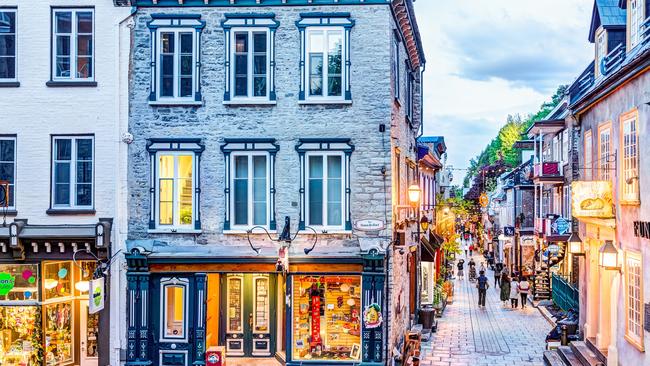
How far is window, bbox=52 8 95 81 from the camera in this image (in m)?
19.7

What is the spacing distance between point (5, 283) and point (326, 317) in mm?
8404

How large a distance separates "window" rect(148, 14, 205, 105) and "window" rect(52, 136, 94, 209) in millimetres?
2242

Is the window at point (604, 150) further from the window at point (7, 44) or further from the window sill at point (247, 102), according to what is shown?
the window at point (7, 44)

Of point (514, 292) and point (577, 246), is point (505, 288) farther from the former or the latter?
point (577, 246)

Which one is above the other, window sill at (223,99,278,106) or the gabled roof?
the gabled roof

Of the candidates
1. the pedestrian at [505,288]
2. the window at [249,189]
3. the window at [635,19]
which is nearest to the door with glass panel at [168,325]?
the window at [249,189]

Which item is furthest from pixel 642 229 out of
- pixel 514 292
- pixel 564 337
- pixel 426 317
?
pixel 514 292

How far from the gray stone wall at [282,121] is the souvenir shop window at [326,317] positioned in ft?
3.43

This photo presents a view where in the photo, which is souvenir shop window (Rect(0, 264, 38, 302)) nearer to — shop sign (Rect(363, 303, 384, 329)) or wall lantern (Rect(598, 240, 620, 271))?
shop sign (Rect(363, 303, 384, 329))

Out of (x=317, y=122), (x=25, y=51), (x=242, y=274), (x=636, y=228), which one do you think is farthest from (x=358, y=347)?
(x=25, y=51)

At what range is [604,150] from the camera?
19.1 m

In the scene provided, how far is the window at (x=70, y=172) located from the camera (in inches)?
776

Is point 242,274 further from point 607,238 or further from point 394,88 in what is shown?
point 607,238

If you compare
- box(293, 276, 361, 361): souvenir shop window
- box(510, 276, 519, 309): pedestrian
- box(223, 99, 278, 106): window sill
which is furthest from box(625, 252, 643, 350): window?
box(510, 276, 519, 309): pedestrian
